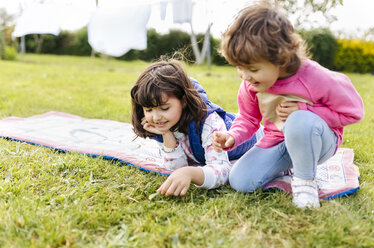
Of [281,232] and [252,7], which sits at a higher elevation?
[252,7]

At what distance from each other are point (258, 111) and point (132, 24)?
2367 millimetres

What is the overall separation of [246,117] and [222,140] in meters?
0.20

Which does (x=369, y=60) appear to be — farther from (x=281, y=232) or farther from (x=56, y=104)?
(x=281, y=232)

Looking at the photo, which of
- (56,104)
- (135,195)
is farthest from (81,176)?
(56,104)

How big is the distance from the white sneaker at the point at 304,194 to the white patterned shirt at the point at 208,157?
1.14 feet

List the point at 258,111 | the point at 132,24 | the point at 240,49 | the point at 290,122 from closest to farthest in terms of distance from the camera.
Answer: the point at 240,49
the point at 290,122
the point at 258,111
the point at 132,24

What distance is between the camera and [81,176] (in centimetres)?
178

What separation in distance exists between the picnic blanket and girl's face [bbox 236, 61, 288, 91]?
1.71 feet

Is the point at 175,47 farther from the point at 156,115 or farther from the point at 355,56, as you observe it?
the point at 156,115

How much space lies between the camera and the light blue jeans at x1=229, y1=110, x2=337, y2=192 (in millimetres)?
1399

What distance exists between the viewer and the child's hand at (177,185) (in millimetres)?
1505

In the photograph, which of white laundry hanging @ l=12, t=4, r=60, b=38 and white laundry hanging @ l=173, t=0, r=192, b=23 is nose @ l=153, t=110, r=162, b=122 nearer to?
white laundry hanging @ l=173, t=0, r=192, b=23

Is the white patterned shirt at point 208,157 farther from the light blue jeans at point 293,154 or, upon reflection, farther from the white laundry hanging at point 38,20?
the white laundry hanging at point 38,20

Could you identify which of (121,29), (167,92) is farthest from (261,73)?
(121,29)
